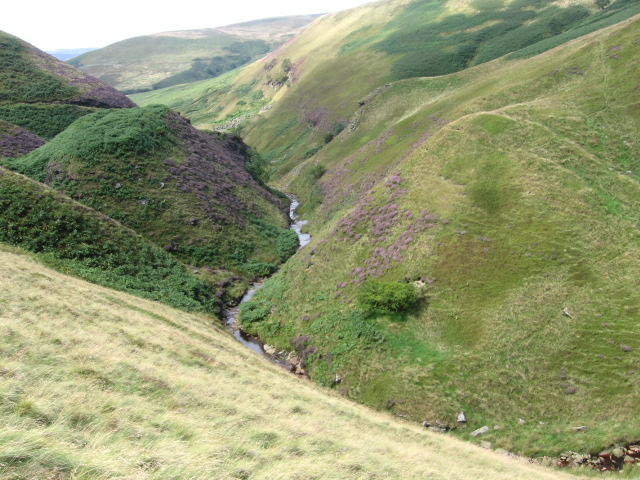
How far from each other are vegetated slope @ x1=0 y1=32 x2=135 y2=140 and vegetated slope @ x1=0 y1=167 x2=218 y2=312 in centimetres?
5432

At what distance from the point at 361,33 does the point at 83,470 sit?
609 ft

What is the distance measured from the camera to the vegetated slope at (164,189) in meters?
51.9

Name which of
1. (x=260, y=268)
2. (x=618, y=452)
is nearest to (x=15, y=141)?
(x=260, y=268)

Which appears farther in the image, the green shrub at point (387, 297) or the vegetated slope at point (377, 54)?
the vegetated slope at point (377, 54)

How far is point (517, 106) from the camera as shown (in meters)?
50.8

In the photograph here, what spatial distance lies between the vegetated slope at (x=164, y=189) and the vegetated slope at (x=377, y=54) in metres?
43.0

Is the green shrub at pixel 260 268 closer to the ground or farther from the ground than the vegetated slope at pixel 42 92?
closer to the ground

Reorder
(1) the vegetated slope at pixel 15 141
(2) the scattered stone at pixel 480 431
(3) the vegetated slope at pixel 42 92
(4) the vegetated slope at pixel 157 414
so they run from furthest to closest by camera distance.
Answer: (3) the vegetated slope at pixel 42 92 → (1) the vegetated slope at pixel 15 141 → (2) the scattered stone at pixel 480 431 → (4) the vegetated slope at pixel 157 414

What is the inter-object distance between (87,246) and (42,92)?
79.2 meters

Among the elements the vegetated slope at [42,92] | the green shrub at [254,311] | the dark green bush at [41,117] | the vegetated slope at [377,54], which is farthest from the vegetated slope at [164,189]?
the vegetated slope at [377,54]

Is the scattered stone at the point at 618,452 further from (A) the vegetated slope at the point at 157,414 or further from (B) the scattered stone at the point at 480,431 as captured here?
(B) the scattered stone at the point at 480,431

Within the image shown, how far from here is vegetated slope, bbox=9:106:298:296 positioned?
170 feet

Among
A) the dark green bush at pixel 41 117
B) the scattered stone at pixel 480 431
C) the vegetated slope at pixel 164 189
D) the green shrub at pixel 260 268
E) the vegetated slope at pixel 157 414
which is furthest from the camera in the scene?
the dark green bush at pixel 41 117

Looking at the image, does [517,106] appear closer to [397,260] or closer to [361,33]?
[397,260]
